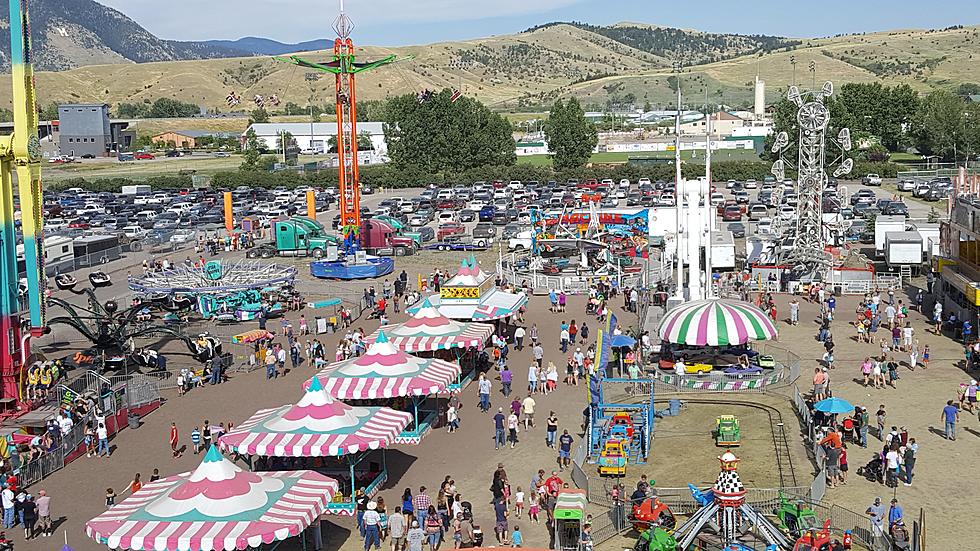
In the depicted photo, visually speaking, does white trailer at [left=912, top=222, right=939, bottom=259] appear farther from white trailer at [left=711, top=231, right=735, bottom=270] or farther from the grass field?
the grass field

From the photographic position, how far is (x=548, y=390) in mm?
29062

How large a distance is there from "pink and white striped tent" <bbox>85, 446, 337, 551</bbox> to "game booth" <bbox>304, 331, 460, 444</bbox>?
21.8ft

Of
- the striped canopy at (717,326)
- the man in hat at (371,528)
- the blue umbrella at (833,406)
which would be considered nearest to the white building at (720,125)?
the striped canopy at (717,326)

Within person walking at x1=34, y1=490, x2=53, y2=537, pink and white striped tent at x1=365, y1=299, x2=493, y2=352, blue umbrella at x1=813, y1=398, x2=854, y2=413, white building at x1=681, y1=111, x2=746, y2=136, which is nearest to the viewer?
person walking at x1=34, y1=490, x2=53, y2=537

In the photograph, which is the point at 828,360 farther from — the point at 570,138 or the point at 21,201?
the point at 570,138

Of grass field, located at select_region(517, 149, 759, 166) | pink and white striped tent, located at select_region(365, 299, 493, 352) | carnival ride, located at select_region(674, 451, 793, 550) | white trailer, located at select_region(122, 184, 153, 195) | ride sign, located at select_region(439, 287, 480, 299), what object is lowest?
carnival ride, located at select_region(674, 451, 793, 550)

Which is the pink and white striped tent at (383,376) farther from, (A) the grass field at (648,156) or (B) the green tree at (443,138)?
(A) the grass field at (648,156)

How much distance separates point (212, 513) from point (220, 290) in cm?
2451

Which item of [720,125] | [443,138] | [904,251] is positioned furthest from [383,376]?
[720,125]

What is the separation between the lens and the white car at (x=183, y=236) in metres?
63.2

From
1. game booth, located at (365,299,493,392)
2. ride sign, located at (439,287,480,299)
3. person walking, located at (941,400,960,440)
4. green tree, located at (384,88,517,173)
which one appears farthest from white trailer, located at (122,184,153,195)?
person walking, located at (941,400,960,440)

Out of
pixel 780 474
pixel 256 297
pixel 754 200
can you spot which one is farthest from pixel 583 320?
pixel 754 200

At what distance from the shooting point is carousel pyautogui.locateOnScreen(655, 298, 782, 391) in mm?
28734

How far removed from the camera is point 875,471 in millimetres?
21281
